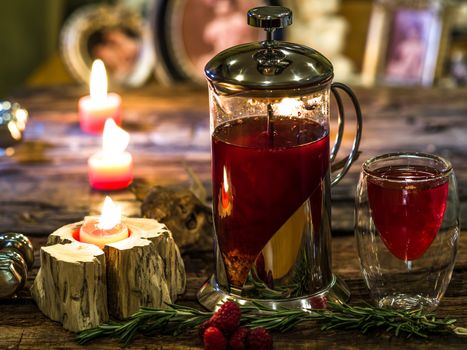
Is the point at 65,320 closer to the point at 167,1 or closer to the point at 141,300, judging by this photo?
the point at 141,300

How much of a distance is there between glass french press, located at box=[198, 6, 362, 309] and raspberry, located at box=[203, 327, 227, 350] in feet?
0.39

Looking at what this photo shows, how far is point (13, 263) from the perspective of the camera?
124 centimetres

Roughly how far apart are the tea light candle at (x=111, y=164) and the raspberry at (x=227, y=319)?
0.64m

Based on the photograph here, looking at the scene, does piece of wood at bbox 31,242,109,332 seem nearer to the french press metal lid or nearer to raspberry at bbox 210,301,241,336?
raspberry at bbox 210,301,241,336

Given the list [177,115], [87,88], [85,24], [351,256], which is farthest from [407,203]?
[85,24]

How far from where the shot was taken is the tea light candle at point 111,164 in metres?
1.71

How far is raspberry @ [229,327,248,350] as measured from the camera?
1094 millimetres

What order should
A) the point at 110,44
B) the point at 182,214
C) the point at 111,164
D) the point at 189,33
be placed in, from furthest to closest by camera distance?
the point at 110,44 → the point at 189,33 → the point at 111,164 → the point at 182,214

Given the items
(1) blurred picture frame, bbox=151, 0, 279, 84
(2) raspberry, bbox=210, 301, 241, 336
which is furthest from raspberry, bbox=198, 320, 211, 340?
(1) blurred picture frame, bbox=151, 0, 279, 84

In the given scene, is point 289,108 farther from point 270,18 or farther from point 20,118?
point 20,118

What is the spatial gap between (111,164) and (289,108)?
60 centimetres

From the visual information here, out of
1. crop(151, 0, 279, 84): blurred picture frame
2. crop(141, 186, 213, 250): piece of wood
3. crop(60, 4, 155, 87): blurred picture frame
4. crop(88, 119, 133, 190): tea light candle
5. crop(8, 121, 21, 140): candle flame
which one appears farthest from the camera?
crop(60, 4, 155, 87): blurred picture frame

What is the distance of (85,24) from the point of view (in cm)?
306

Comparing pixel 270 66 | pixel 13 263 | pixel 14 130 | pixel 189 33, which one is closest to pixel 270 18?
pixel 270 66
